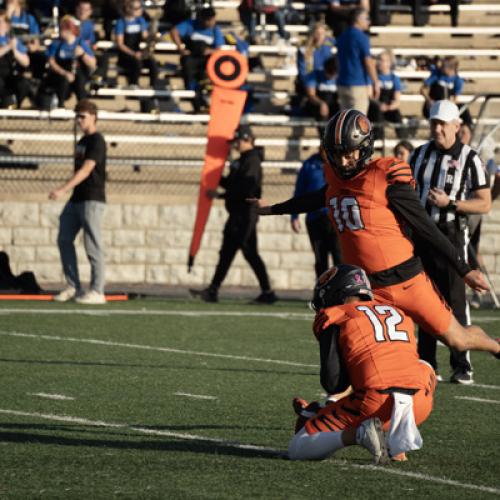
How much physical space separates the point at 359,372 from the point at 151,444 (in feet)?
3.81

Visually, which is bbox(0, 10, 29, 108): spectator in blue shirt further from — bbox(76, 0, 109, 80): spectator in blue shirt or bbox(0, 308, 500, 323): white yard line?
bbox(0, 308, 500, 323): white yard line

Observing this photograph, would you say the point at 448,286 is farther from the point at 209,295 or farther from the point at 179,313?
the point at 209,295

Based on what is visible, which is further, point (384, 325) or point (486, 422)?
point (486, 422)

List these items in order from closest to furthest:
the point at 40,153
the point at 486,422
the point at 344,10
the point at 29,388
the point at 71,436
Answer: the point at 71,436 → the point at 486,422 → the point at 29,388 → the point at 40,153 → the point at 344,10

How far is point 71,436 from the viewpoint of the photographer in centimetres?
729

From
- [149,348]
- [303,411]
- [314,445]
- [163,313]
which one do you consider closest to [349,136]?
[303,411]

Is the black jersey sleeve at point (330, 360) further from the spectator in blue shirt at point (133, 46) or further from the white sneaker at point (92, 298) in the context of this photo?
the spectator in blue shirt at point (133, 46)

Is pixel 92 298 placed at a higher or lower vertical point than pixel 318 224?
lower

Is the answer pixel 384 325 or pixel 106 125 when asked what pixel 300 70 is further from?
pixel 384 325

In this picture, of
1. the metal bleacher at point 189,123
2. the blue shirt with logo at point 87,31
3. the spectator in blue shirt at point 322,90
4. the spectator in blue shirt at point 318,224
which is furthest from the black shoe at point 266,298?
the blue shirt with logo at point 87,31

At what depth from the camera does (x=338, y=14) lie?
75.6ft

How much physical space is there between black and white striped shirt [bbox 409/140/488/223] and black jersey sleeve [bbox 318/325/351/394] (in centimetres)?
334

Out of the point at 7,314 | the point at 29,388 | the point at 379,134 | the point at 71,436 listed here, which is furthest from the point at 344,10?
the point at 71,436

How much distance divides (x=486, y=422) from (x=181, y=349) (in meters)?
3.92
